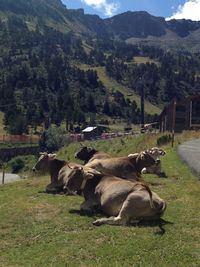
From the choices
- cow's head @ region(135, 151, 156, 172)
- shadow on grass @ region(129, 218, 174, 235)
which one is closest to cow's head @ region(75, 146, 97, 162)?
cow's head @ region(135, 151, 156, 172)

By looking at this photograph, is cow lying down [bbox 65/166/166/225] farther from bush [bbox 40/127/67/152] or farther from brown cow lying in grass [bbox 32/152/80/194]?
bush [bbox 40/127/67/152]

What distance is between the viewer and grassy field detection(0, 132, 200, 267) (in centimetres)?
948

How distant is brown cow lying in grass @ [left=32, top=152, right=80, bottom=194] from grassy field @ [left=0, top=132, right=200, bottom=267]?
1.85m

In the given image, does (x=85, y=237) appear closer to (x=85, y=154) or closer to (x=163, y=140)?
(x=85, y=154)

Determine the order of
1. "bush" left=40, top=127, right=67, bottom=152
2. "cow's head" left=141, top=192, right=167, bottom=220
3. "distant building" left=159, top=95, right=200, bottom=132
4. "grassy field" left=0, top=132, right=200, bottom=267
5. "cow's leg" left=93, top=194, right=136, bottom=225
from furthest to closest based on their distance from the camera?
"bush" left=40, top=127, right=67, bottom=152
"distant building" left=159, top=95, right=200, bottom=132
"cow's head" left=141, top=192, right=167, bottom=220
"cow's leg" left=93, top=194, right=136, bottom=225
"grassy field" left=0, top=132, right=200, bottom=267

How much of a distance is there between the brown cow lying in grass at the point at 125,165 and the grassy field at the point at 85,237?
282 cm

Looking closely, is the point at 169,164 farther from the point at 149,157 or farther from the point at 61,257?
the point at 61,257

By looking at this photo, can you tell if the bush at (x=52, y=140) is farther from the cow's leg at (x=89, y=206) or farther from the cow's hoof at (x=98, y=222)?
the cow's hoof at (x=98, y=222)

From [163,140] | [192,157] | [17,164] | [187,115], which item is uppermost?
[192,157]

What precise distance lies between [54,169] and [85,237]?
308 inches

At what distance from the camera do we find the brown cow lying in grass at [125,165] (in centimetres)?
1861

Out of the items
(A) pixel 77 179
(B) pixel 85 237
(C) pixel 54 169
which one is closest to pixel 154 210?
(B) pixel 85 237

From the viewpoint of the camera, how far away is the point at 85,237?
36.1ft

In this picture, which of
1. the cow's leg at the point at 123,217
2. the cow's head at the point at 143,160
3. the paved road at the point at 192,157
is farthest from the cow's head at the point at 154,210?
the paved road at the point at 192,157
